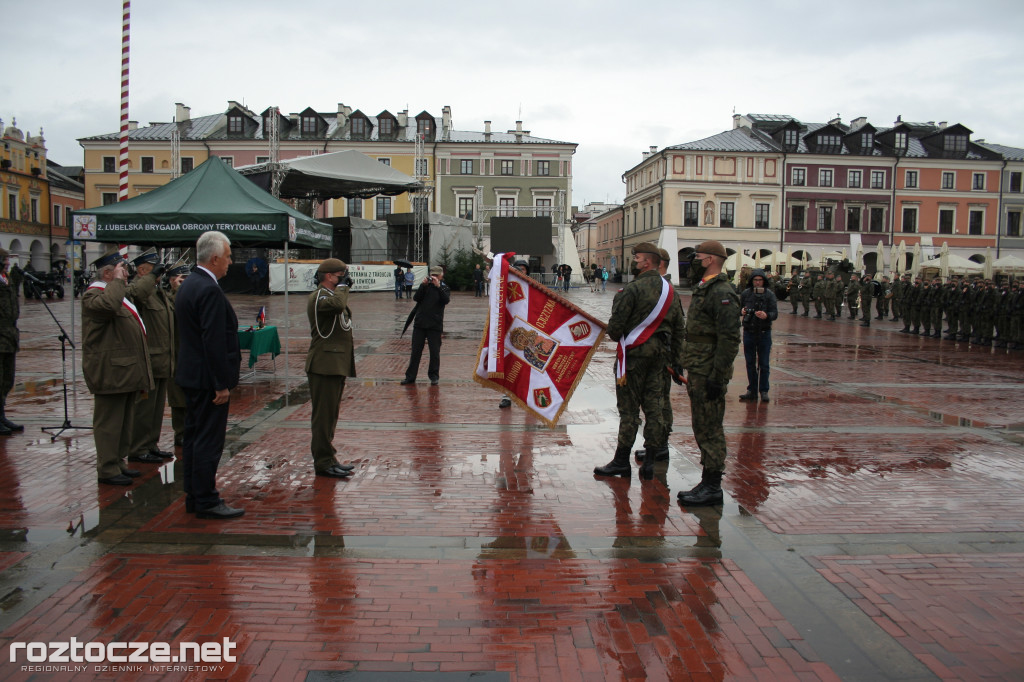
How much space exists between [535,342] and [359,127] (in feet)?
189

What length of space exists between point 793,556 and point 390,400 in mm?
6106

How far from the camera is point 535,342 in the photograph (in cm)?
701

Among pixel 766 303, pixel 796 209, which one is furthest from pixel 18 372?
pixel 796 209

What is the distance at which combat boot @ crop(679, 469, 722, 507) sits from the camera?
5.56 m

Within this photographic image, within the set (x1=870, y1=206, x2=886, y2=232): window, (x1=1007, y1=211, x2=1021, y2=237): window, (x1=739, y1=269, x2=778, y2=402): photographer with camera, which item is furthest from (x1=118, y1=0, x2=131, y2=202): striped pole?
(x1=1007, y1=211, x2=1021, y2=237): window

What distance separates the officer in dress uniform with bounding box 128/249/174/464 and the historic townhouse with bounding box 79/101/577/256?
53393 millimetres

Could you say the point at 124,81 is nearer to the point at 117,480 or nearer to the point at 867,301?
the point at 117,480

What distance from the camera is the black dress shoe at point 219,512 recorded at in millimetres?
5125

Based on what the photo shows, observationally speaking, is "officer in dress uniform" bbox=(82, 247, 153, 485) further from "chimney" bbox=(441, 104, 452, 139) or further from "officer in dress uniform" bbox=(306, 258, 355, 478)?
"chimney" bbox=(441, 104, 452, 139)

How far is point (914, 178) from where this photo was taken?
5812 centimetres

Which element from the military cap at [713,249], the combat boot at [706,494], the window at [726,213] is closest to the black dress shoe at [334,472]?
the combat boot at [706,494]

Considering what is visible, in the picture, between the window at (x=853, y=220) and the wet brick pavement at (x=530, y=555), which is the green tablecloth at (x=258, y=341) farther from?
the window at (x=853, y=220)

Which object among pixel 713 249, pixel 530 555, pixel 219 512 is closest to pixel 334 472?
pixel 219 512

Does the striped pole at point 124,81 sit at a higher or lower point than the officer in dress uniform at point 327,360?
higher
